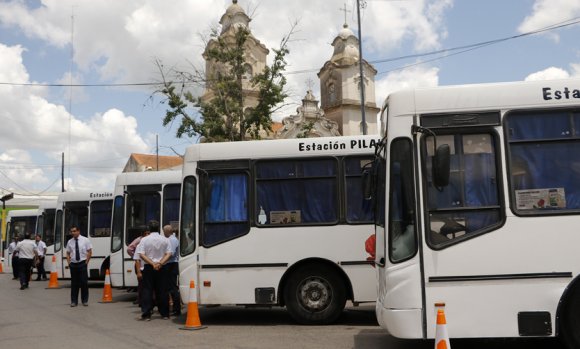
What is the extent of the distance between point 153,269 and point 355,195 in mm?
3963

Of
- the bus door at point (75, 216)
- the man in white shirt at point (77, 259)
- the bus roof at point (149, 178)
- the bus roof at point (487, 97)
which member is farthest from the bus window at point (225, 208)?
the bus door at point (75, 216)

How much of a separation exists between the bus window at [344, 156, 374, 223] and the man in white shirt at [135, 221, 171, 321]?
3.46m

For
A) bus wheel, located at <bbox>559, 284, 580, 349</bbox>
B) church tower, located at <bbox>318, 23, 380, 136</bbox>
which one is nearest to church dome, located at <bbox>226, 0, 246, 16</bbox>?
church tower, located at <bbox>318, 23, 380, 136</bbox>

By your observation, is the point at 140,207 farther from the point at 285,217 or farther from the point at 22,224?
the point at 22,224

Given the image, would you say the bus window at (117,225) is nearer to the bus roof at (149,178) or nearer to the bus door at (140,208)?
the bus door at (140,208)

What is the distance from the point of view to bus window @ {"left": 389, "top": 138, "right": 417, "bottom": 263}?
6.32 m

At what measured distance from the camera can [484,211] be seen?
6.32 meters

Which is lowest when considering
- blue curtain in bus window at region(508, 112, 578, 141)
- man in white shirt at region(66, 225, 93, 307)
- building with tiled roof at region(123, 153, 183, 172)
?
man in white shirt at region(66, 225, 93, 307)

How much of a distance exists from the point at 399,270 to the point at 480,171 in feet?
4.72

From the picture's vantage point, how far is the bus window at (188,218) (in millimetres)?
9602

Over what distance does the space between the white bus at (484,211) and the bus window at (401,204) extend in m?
0.01

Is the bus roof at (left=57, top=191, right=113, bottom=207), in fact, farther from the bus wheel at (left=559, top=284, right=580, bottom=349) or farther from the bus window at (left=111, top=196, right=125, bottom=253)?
the bus wheel at (left=559, top=284, right=580, bottom=349)

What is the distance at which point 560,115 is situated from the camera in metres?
6.47

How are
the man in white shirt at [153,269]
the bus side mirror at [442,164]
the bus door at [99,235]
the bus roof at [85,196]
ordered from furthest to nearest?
1. the bus roof at [85,196]
2. the bus door at [99,235]
3. the man in white shirt at [153,269]
4. the bus side mirror at [442,164]
